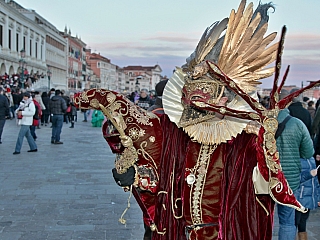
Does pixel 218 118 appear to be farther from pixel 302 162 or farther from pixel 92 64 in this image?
pixel 92 64

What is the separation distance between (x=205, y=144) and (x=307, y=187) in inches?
90.0

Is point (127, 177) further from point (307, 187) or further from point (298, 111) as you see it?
point (298, 111)

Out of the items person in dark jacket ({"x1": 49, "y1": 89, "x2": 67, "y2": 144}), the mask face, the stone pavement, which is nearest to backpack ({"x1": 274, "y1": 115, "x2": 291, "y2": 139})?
the stone pavement

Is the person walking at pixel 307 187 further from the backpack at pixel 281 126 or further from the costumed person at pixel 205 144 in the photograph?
the costumed person at pixel 205 144

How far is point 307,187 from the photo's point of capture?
4.38 meters

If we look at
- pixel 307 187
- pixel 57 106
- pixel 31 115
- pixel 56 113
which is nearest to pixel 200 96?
→ pixel 307 187

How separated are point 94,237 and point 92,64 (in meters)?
123

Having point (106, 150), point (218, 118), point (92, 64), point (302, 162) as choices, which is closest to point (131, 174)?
point (218, 118)

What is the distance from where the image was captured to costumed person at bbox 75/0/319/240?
2545 mm

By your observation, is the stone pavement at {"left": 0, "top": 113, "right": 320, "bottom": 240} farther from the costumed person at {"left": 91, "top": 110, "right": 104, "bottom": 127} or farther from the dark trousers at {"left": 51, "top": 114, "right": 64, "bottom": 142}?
the costumed person at {"left": 91, "top": 110, "right": 104, "bottom": 127}

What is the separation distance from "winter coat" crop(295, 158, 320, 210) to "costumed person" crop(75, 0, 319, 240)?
2010mm

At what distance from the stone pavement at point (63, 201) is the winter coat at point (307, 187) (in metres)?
0.85

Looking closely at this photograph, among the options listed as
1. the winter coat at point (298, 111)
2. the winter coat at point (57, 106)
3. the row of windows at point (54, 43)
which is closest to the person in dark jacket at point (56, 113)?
the winter coat at point (57, 106)

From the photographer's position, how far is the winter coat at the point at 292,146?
4133mm
